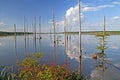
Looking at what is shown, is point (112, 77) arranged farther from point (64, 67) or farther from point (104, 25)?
point (104, 25)

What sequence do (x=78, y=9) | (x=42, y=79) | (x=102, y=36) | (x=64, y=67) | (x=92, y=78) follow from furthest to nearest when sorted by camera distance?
(x=102, y=36)
(x=78, y=9)
(x=92, y=78)
(x=64, y=67)
(x=42, y=79)

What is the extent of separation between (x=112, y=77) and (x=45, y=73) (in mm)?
9819

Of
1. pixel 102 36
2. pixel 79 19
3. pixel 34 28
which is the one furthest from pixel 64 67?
pixel 34 28

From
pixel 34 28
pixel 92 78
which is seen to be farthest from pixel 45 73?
pixel 34 28

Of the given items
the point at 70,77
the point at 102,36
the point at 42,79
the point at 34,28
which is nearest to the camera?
the point at 42,79

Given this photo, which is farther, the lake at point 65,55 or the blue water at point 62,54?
the blue water at point 62,54

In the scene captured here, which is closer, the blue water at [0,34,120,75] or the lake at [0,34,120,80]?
the lake at [0,34,120,80]

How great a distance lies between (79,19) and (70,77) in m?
18.3

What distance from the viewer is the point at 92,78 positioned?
1563cm

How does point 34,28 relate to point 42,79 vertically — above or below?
above

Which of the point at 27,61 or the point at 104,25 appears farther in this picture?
the point at 104,25

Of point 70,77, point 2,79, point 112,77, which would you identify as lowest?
point 112,77

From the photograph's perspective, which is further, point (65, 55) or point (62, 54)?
point (62, 54)

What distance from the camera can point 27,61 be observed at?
31.3ft
